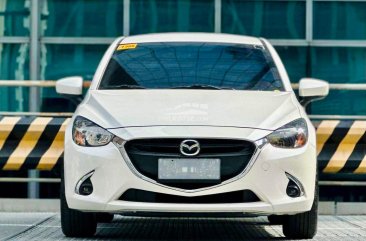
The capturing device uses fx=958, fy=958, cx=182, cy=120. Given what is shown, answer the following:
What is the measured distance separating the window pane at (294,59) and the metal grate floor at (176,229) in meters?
4.79

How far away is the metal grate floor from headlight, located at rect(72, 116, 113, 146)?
0.95 meters

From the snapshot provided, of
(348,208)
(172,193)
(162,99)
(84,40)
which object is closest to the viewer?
(172,193)

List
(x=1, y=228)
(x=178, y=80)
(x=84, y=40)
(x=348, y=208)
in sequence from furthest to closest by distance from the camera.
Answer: (x=84, y=40), (x=348, y=208), (x=1, y=228), (x=178, y=80)

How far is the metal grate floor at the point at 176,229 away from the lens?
7.90 metres

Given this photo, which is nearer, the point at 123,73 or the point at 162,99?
the point at 162,99

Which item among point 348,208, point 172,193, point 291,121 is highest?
point 291,121

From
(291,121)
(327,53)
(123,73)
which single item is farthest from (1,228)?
(327,53)

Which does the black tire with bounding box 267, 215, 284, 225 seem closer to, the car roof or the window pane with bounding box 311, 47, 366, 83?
the car roof

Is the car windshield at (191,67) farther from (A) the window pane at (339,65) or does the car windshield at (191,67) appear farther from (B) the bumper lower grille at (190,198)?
Answer: (A) the window pane at (339,65)

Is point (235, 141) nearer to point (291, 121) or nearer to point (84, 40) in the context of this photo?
point (291, 121)

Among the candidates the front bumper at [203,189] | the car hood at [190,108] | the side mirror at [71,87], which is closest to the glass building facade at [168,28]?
the side mirror at [71,87]

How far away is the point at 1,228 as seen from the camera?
8617 mm

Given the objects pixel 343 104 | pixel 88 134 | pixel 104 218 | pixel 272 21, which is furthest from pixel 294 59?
pixel 88 134

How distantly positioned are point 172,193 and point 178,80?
58.0 inches
